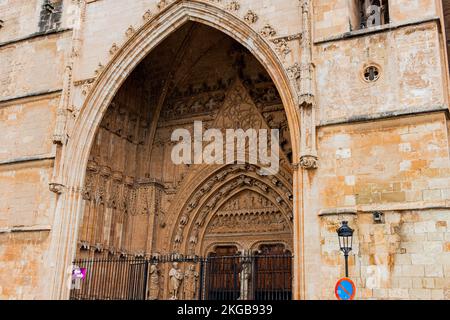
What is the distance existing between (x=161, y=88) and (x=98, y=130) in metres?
2.47

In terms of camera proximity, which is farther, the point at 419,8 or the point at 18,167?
the point at 18,167

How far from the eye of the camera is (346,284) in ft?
25.6

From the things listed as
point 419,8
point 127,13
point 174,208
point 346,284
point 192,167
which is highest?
point 127,13

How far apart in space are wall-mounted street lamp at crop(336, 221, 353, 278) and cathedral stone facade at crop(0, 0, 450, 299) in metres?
0.39

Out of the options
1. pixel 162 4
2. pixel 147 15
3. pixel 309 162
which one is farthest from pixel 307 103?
pixel 147 15

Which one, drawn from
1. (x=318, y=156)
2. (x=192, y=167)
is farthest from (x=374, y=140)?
(x=192, y=167)

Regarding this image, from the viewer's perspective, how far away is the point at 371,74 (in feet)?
31.8

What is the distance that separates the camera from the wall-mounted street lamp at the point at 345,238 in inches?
313

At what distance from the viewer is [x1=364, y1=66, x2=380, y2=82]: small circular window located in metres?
9.64

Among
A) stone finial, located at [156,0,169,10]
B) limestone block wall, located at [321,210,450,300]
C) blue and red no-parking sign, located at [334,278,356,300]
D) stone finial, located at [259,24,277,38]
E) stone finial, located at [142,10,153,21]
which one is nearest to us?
blue and red no-parking sign, located at [334,278,356,300]

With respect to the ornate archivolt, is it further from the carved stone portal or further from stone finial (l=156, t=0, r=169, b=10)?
the carved stone portal

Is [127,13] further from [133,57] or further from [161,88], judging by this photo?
[161,88]

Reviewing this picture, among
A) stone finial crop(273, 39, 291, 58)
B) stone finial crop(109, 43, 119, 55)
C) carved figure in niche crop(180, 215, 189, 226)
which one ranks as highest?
stone finial crop(109, 43, 119, 55)

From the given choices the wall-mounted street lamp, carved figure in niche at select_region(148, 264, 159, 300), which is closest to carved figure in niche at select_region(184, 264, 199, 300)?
carved figure in niche at select_region(148, 264, 159, 300)
